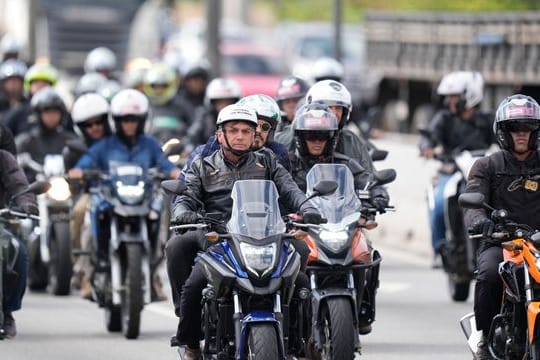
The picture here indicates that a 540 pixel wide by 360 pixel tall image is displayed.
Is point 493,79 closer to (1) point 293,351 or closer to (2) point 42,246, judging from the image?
(2) point 42,246

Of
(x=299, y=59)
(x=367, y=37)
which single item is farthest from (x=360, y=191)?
(x=299, y=59)

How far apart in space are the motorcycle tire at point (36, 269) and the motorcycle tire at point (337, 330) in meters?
6.29

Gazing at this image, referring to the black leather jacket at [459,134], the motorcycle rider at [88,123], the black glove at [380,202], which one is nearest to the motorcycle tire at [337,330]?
the black glove at [380,202]

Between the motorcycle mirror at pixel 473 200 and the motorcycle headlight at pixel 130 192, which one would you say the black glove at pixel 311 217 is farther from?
the motorcycle headlight at pixel 130 192

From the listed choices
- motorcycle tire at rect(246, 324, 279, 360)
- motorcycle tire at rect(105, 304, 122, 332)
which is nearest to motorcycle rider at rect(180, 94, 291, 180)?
motorcycle tire at rect(246, 324, 279, 360)

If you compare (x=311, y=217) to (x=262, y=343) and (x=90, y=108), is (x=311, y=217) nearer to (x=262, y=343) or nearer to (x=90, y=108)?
(x=262, y=343)

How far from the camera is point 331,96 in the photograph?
13.6 m

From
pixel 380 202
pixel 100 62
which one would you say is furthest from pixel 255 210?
pixel 100 62

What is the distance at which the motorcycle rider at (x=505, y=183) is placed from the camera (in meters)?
11.1

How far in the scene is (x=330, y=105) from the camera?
13484 mm

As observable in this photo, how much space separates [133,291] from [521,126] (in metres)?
3.52

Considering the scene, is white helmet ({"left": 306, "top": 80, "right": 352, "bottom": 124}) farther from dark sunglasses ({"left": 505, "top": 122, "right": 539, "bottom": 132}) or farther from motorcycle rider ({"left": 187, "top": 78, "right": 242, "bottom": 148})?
motorcycle rider ({"left": 187, "top": 78, "right": 242, "bottom": 148})

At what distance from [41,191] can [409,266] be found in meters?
7.51

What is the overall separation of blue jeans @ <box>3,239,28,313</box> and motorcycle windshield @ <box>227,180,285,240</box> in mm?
2906
